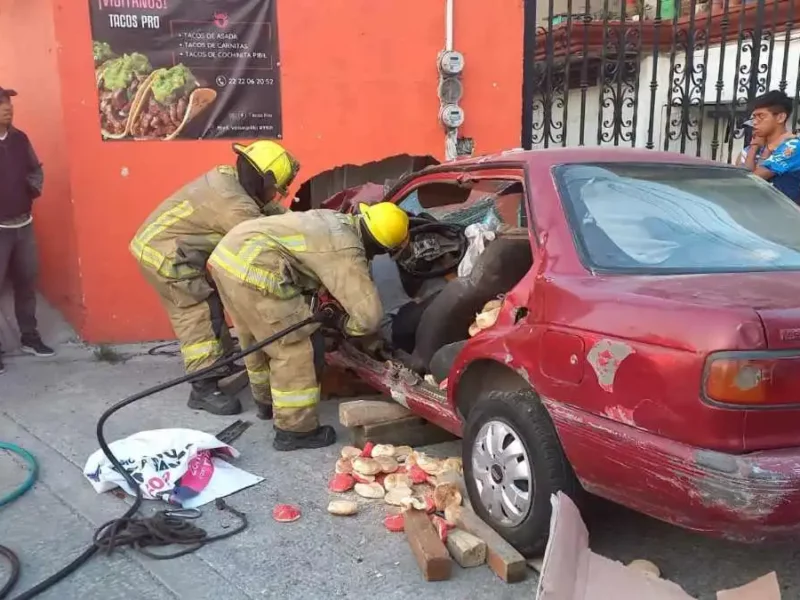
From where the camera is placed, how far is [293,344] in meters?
3.99

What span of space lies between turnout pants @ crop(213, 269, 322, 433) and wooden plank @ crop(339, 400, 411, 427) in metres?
0.23

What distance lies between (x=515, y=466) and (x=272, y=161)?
242 cm

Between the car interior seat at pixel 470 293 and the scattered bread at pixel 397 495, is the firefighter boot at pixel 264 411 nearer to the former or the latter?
the car interior seat at pixel 470 293

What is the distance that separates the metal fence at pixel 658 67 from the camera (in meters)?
6.55

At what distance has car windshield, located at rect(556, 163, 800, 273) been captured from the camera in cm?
271

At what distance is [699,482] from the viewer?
2178 mm

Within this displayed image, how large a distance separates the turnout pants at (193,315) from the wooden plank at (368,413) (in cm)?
116

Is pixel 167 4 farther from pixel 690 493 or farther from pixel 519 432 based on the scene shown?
pixel 690 493

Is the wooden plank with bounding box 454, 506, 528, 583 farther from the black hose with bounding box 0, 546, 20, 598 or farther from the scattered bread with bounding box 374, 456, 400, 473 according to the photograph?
the black hose with bounding box 0, 546, 20, 598

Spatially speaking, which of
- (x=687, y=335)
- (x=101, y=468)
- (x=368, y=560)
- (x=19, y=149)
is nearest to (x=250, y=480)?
→ (x=101, y=468)

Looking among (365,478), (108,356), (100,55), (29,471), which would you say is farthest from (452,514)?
(100,55)

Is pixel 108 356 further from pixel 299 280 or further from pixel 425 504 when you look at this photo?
pixel 425 504

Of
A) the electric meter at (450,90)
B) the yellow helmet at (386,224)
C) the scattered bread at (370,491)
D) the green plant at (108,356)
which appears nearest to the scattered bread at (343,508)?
the scattered bread at (370,491)

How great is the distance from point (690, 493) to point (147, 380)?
4142 mm
